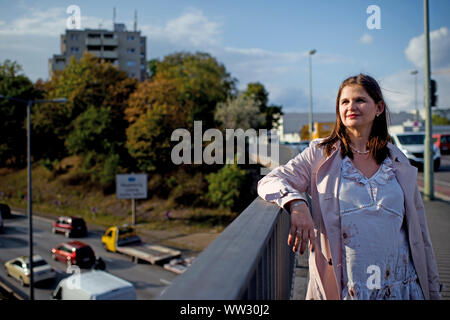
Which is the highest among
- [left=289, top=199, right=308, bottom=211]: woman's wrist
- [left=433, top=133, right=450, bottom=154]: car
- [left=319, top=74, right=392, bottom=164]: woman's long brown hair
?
[left=433, top=133, right=450, bottom=154]: car

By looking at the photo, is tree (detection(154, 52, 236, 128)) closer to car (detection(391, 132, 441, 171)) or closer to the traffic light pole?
car (detection(391, 132, 441, 171))

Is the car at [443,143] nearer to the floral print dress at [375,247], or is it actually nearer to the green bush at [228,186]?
the green bush at [228,186]

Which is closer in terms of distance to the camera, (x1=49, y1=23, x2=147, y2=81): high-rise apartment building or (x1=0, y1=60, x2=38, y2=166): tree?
(x1=0, y1=60, x2=38, y2=166): tree

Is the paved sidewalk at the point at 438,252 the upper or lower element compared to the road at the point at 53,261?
upper

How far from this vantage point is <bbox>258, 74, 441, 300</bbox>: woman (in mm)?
1982

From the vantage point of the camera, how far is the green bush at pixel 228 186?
122 ft

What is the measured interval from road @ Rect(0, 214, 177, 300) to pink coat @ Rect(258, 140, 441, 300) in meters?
15.8

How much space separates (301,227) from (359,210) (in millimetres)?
298

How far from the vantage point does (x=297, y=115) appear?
88625mm

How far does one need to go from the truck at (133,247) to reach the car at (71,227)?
2.98m

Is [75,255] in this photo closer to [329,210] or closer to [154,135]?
[154,135]

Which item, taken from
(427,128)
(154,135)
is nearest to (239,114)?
(154,135)

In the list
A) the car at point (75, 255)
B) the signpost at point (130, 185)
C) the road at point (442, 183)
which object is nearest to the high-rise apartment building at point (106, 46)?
the signpost at point (130, 185)

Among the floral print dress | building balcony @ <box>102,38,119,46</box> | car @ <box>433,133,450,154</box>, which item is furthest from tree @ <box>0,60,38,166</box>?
the floral print dress
